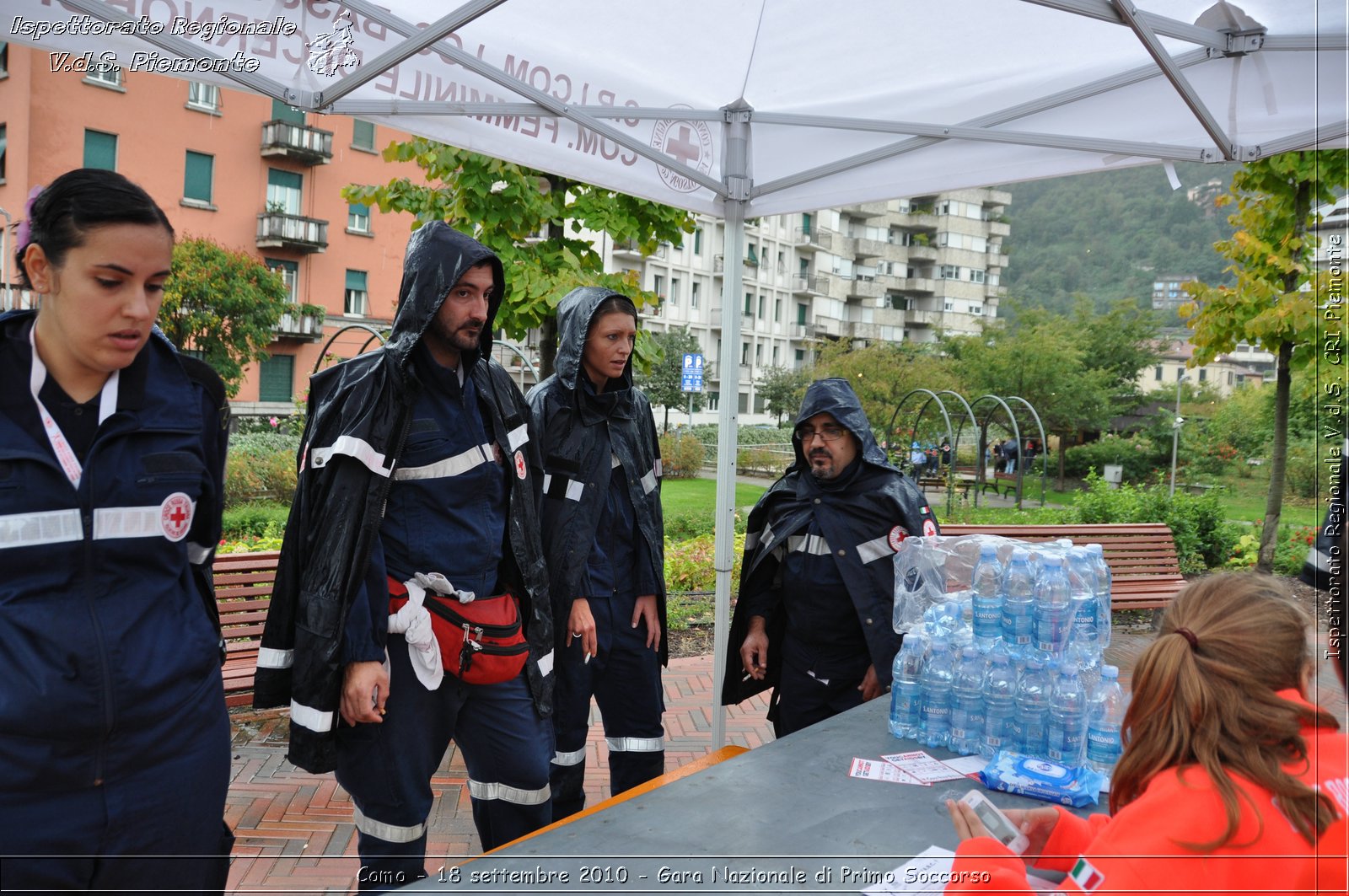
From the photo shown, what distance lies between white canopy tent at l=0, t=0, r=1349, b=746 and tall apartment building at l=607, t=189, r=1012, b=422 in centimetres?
4100

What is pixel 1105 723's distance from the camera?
273cm

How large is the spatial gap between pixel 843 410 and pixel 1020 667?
1.35 m

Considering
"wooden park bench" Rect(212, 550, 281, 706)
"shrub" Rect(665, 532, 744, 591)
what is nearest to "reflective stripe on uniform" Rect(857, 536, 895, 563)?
"wooden park bench" Rect(212, 550, 281, 706)

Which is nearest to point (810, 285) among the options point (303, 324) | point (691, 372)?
point (691, 372)

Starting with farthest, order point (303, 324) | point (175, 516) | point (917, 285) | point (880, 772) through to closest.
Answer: point (917, 285) → point (303, 324) → point (880, 772) → point (175, 516)

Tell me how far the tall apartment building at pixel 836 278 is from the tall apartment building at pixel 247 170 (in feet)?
44.4

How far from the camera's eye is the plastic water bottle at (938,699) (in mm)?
2875

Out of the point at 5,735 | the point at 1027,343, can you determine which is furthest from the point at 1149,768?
the point at 1027,343

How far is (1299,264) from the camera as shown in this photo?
9.12 meters

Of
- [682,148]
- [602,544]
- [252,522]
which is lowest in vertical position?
[252,522]

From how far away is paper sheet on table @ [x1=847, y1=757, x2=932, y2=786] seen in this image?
258cm

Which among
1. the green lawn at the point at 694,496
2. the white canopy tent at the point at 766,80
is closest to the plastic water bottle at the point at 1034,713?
the white canopy tent at the point at 766,80

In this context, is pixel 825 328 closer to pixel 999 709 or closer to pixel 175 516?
pixel 999 709

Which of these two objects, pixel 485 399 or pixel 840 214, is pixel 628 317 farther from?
pixel 840 214
